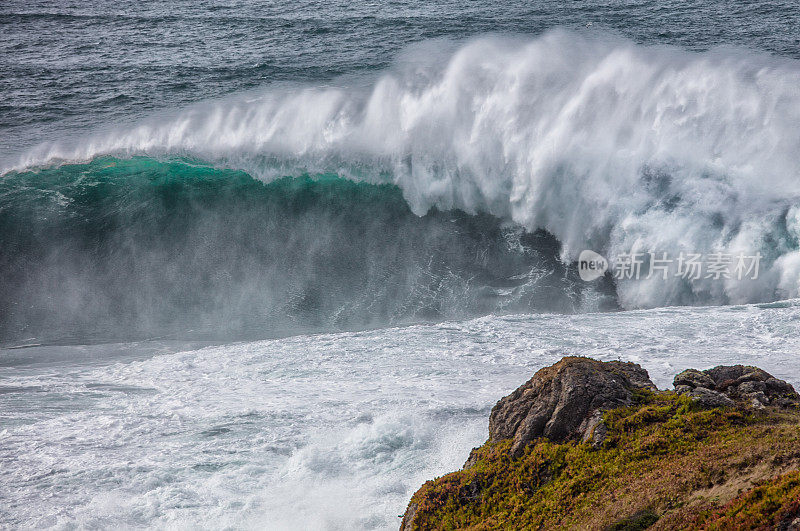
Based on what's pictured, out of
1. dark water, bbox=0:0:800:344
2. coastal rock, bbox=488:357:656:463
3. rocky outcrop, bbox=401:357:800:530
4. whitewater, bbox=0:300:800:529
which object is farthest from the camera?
dark water, bbox=0:0:800:344

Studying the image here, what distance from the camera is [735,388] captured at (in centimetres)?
802

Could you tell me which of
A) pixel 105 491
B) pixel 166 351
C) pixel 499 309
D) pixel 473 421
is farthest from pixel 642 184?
pixel 105 491

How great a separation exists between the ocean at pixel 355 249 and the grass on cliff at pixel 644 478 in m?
2.16

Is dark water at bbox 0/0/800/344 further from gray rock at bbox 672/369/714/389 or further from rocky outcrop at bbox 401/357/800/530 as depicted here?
rocky outcrop at bbox 401/357/800/530

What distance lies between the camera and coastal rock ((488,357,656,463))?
7539 millimetres

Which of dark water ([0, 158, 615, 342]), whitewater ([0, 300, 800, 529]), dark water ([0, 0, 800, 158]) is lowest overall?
whitewater ([0, 300, 800, 529])

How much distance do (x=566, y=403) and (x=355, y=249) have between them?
14.0 meters

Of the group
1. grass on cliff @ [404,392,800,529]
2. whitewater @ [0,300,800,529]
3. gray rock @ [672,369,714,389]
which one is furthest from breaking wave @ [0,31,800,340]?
grass on cliff @ [404,392,800,529]

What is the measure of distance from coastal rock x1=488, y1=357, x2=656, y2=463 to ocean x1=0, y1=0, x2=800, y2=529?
2378 mm

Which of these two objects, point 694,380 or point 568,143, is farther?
point 568,143

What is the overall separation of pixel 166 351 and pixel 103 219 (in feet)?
26.2

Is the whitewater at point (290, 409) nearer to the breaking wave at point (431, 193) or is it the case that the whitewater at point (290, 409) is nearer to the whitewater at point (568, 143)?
the breaking wave at point (431, 193)

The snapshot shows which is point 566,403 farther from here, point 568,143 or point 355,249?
point 568,143

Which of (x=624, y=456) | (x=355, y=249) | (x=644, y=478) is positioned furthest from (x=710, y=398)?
(x=355, y=249)
